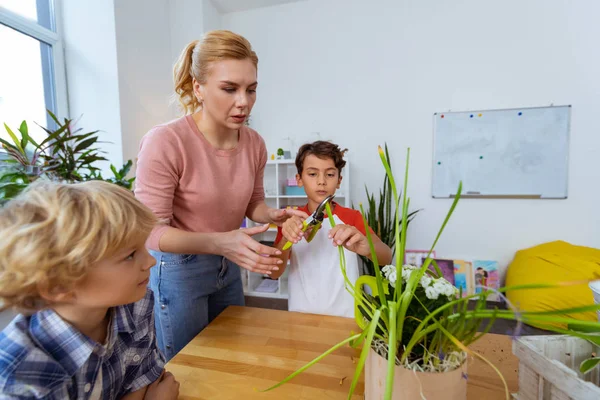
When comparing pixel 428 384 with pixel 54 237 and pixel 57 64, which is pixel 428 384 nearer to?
pixel 54 237

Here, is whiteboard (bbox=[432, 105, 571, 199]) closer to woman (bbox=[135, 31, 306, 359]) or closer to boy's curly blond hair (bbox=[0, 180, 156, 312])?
woman (bbox=[135, 31, 306, 359])

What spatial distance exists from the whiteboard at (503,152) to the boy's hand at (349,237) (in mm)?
2232

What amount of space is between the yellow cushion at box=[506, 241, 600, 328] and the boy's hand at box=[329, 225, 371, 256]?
5.51 ft

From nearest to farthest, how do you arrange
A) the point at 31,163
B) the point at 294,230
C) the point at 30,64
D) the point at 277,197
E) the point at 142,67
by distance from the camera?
the point at 294,230
the point at 31,163
the point at 30,64
the point at 142,67
the point at 277,197

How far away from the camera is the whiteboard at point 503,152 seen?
2662 millimetres

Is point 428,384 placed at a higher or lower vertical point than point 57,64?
lower

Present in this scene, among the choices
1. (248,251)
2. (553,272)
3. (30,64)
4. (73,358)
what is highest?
(30,64)

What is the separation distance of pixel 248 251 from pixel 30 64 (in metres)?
2.43

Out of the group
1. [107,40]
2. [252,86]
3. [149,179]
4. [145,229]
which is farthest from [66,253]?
[107,40]

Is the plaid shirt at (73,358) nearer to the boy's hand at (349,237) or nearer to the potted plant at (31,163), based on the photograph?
the boy's hand at (349,237)

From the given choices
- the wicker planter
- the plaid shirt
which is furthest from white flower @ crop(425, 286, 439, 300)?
the plaid shirt

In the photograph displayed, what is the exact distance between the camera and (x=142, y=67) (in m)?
2.50

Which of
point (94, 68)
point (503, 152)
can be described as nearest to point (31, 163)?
point (94, 68)

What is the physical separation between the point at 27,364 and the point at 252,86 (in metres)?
0.92
